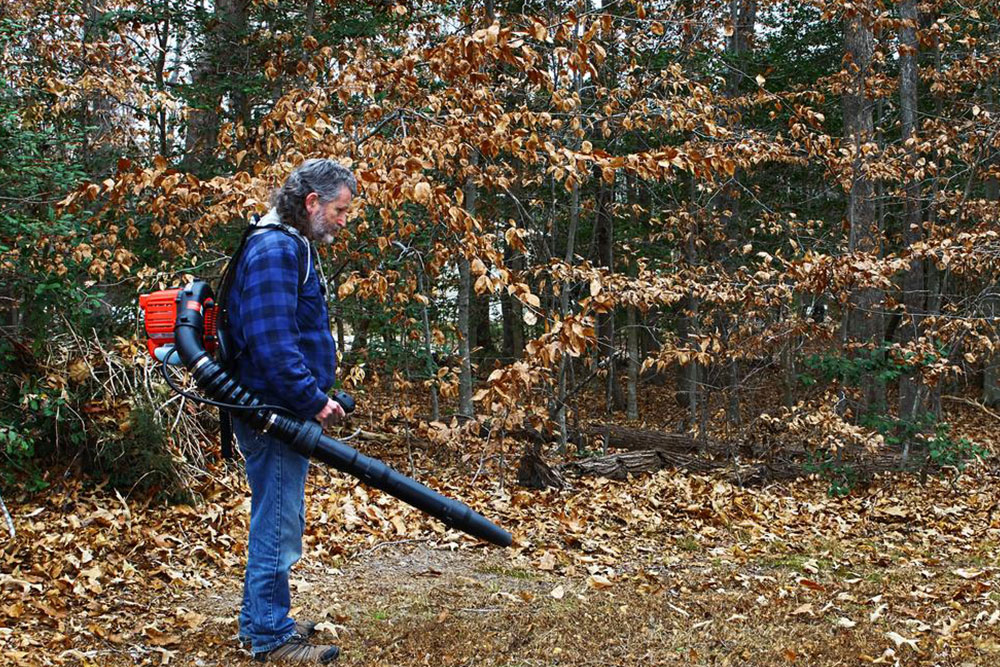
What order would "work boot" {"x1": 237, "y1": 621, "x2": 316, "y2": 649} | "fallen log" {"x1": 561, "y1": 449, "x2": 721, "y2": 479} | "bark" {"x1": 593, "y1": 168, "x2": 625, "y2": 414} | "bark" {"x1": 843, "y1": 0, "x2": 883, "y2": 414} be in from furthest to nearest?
"bark" {"x1": 593, "y1": 168, "x2": 625, "y2": 414}, "bark" {"x1": 843, "y1": 0, "x2": 883, "y2": 414}, "fallen log" {"x1": 561, "y1": 449, "x2": 721, "y2": 479}, "work boot" {"x1": 237, "y1": 621, "x2": 316, "y2": 649}

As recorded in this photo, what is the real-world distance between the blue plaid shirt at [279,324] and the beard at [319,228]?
0.09 meters

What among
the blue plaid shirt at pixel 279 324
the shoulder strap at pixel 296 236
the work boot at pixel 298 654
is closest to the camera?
the blue plaid shirt at pixel 279 324

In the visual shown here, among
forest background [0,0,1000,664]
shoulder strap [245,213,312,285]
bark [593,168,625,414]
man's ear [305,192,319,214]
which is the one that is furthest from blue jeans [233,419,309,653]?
bark [593,168,625,414]

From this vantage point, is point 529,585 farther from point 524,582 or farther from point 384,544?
point 384,544

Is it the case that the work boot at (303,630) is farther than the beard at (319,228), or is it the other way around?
the work boot at (303,630)

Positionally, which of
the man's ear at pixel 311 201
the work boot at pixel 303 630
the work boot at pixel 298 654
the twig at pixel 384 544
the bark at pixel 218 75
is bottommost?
the twig at pixel 384 544

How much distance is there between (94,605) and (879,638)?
405cm

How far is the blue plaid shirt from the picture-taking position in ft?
11.3

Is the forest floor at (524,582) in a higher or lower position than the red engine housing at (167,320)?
lower

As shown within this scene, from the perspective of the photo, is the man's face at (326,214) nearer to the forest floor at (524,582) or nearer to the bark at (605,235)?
the forest floor at (524,582)

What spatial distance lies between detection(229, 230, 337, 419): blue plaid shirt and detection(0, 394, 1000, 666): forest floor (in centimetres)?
127

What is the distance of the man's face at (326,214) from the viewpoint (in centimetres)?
365

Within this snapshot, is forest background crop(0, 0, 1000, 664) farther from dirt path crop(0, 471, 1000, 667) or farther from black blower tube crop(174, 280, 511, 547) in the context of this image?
black blower tube crop(174, 280, 511, 547)

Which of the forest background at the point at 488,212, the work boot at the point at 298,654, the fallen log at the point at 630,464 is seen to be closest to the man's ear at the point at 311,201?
the forest background at the point at 488,212
